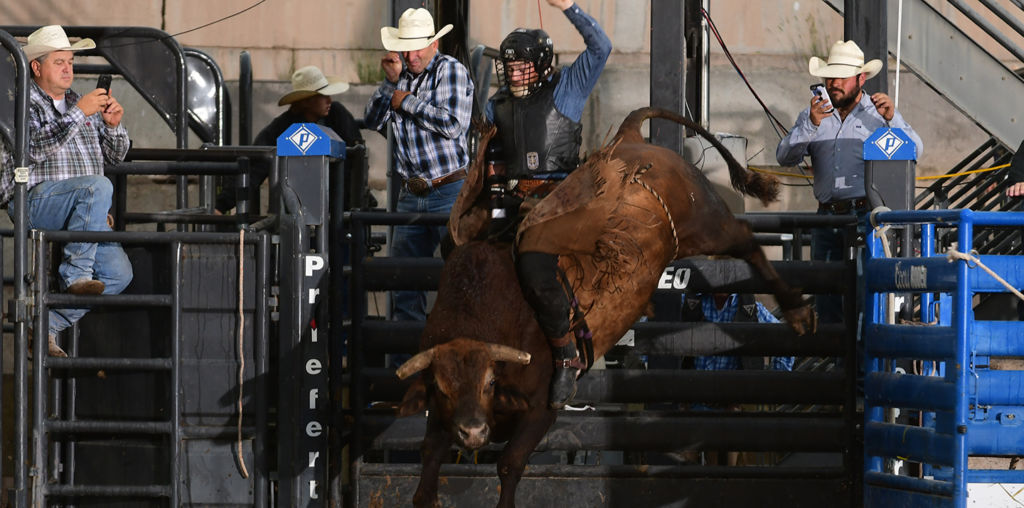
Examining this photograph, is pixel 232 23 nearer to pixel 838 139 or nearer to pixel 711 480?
pixel 838 139

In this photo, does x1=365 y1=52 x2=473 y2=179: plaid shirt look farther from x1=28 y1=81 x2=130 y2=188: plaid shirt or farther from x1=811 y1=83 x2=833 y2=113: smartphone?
x1=811 y1=83 x2=833 y2=113: smartphone

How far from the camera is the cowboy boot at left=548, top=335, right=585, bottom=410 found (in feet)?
18.0

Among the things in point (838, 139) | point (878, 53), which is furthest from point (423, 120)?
point (878, 53)

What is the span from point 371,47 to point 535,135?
740 centimetres

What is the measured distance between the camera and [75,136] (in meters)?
6.52

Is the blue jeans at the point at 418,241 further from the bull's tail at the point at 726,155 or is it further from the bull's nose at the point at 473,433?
the bull's nose at the point at 473,433

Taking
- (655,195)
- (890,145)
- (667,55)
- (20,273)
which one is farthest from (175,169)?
(890,145)

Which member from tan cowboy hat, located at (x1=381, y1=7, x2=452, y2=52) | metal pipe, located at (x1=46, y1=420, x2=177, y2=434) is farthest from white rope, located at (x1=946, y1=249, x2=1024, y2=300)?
metal pipe, located at (x1=46, y1=420, x2=177, y2=434)

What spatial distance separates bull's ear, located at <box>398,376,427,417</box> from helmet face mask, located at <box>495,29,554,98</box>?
172 centimetres

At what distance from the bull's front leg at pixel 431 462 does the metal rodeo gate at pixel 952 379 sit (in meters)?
2.14

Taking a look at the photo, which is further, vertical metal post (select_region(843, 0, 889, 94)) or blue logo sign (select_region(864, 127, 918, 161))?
vertical metal post (select_region(843, 0, 889, 94))

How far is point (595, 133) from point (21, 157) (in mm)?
7814

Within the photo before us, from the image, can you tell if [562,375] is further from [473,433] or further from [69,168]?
[69,168]

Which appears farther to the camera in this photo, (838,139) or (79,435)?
(838,139)
